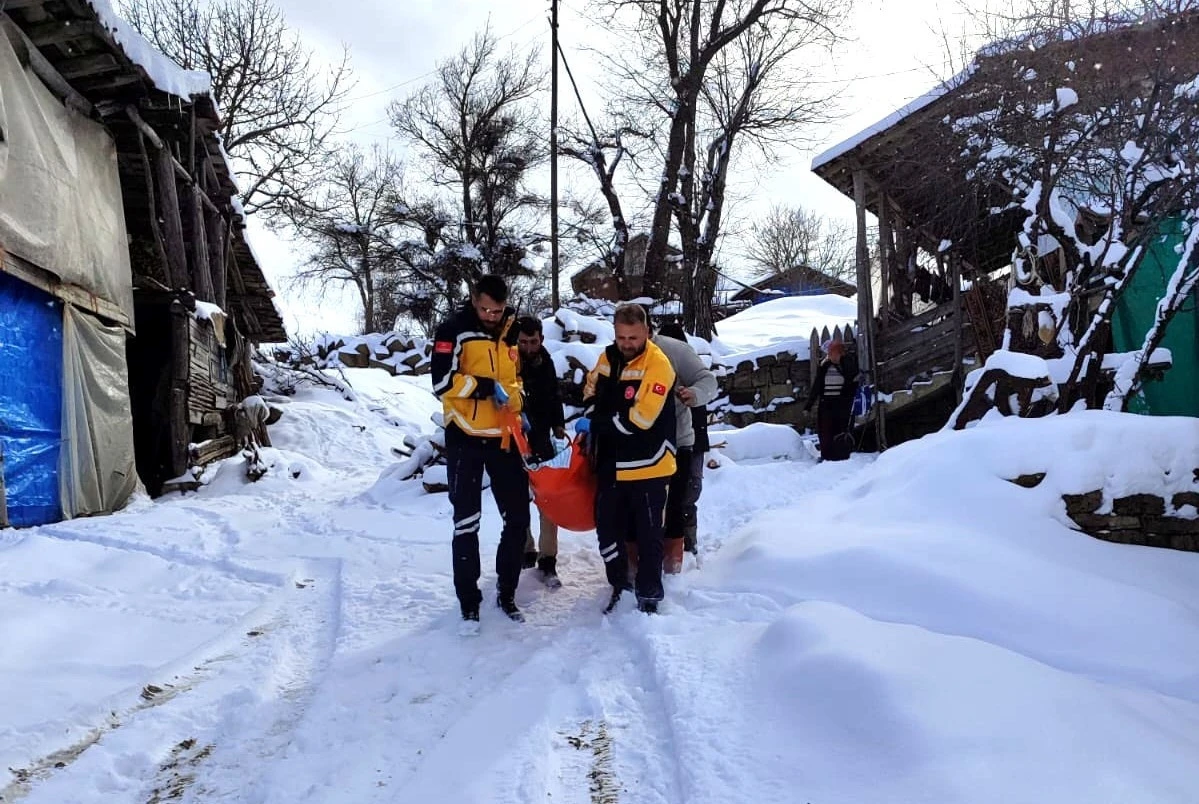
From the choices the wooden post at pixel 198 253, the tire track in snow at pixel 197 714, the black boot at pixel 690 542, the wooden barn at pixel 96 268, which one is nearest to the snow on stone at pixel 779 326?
the wooden post at pixel 198 253

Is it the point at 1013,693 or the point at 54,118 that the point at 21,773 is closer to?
the point at 1013,693

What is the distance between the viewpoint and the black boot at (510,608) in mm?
3691

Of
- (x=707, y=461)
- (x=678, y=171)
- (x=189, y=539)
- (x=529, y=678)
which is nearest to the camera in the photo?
(x=529, y=678)

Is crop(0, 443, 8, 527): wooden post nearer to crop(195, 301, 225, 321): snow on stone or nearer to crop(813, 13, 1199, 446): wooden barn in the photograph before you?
crop(195, 301, 225, 321): snow on stone

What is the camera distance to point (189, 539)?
5.52 m

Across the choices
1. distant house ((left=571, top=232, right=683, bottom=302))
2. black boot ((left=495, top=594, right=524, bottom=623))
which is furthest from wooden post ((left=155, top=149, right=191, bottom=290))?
distant house ((left=571, top=232, right=683, bottom=302))

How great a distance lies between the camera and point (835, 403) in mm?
9039

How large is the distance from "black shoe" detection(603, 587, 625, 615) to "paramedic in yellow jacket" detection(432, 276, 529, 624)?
1.43 ft

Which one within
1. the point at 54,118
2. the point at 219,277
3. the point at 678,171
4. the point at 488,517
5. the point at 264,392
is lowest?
the point at 488,517

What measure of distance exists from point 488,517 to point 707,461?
8.07 ft

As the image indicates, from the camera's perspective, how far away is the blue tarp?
19.2 feet

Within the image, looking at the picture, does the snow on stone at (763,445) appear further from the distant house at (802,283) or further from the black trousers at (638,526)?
the distant house at (802,283)

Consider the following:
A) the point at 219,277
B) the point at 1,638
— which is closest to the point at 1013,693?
the point at 1,638

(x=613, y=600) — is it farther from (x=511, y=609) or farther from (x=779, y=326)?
(x=779, y=326)
